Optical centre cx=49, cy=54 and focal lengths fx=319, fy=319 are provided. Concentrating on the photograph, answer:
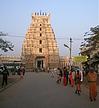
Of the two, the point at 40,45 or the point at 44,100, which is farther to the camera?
the point at 40,45

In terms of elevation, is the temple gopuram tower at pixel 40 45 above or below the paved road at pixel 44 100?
above

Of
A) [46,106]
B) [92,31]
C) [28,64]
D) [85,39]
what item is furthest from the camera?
[28,64]

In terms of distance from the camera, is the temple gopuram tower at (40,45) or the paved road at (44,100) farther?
the temple gopuram tower at (40,45)

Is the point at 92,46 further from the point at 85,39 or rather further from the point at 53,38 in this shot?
the point at 53,38

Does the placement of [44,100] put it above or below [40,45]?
below

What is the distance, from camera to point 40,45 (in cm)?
10431

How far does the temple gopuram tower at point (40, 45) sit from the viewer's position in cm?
10306

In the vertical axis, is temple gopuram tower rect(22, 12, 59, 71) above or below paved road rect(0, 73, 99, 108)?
above

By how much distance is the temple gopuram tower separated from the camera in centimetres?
10306

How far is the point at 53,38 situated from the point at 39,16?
8.60m

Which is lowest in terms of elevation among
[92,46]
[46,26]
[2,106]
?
[2,106]

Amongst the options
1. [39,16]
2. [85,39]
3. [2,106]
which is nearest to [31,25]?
[39,16]

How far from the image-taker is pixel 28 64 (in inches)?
4016

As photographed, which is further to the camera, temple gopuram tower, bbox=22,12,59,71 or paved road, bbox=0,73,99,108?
temple gopuram tower, bbox=22,12,59,71
